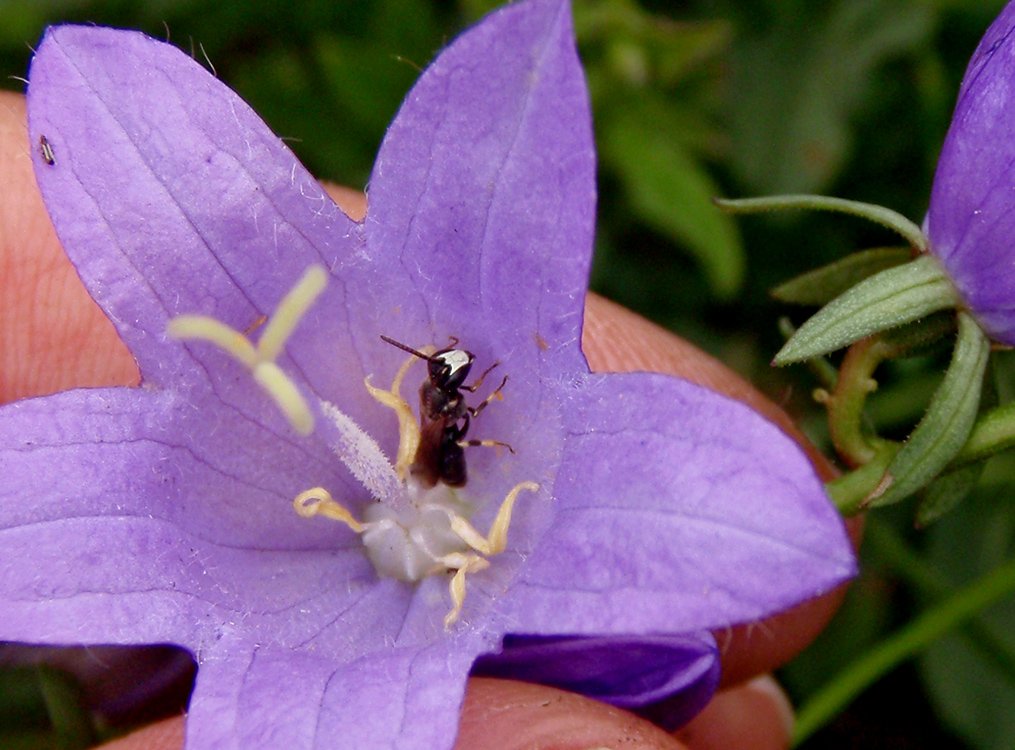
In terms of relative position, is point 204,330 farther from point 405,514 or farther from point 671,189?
point 671,189

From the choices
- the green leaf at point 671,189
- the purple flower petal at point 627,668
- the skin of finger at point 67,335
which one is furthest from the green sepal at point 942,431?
the green leaf at point 671,189

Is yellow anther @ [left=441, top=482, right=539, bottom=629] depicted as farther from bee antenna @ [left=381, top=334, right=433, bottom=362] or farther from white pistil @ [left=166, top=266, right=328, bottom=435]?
Result: white pistil @ [left=166, top=266, right=328, bottom=435]

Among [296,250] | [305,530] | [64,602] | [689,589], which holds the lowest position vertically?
[305,530]

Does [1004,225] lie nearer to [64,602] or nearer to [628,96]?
[64,602]

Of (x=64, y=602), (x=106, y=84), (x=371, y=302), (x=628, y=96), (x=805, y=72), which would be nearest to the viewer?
(x=64, y=602)

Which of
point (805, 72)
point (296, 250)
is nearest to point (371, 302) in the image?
point (296, 250)
